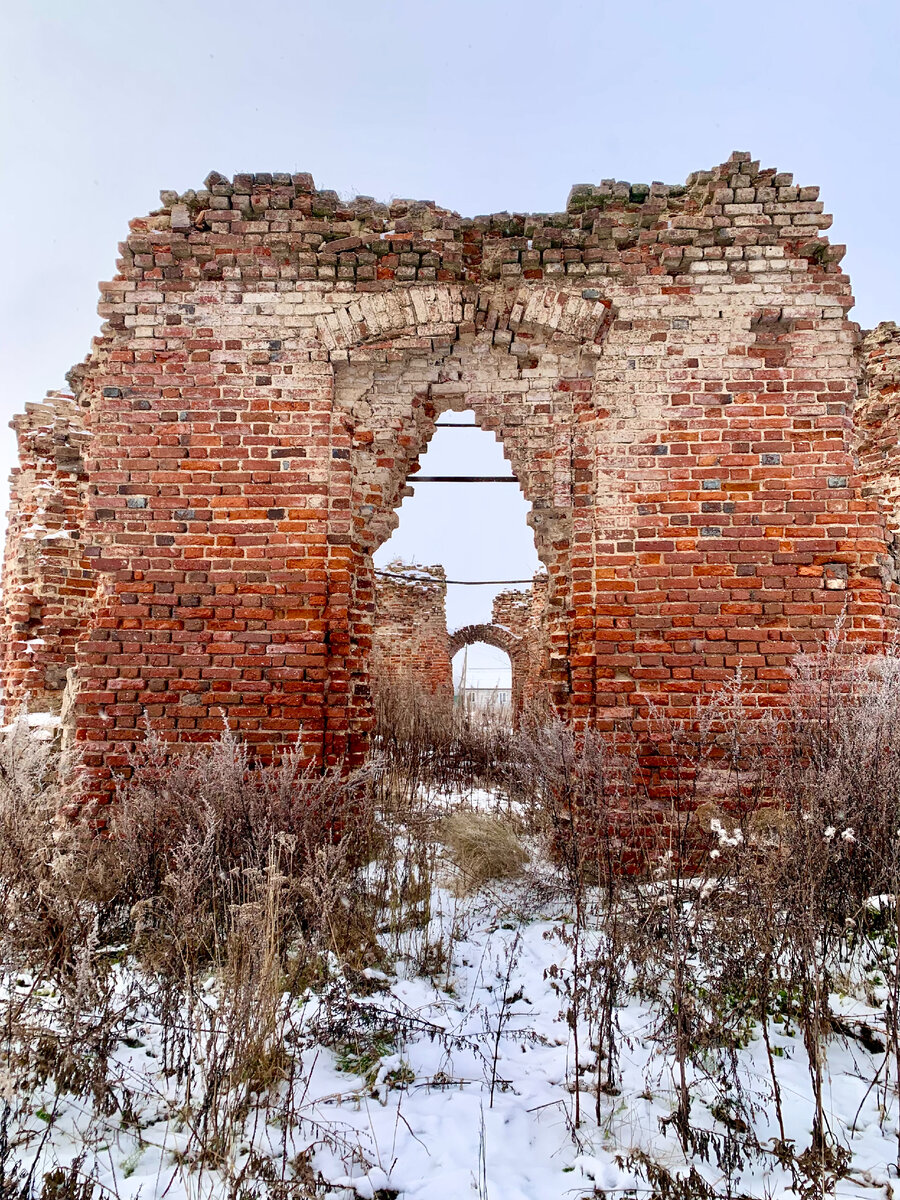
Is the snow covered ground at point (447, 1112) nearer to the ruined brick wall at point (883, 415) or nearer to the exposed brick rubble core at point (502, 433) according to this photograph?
the exposed brick rubble core at point (502, 433)

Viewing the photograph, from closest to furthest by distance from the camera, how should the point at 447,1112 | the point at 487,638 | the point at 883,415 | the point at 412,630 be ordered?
the point at 447,1112 → the point at 883,415 → the point at 412,630 → the point at 487,638

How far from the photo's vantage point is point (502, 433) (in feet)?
15.3

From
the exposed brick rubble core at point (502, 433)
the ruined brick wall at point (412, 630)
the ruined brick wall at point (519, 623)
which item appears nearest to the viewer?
the exposed brick rubble core at point (502, 433)

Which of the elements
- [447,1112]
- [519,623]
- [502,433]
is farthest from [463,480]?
[519,623]

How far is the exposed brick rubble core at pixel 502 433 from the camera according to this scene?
13.8 feet

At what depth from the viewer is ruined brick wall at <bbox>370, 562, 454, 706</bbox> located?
13.7 metres

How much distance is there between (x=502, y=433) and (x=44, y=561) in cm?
444

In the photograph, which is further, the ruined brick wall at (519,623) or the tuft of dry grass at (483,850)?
the ruined brick wall at (519,623)

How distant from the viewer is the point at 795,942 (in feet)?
7.44

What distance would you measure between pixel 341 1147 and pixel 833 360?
4.77m

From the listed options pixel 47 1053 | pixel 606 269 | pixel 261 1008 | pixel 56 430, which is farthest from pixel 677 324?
pixel 56 430

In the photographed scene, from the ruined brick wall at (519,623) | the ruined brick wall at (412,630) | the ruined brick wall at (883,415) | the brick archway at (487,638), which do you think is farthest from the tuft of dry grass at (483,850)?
the brick archway at (487,638)

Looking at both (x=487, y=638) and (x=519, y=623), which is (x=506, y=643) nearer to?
(x=519, y=623)

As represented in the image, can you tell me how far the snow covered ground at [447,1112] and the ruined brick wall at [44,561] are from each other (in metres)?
4.14
